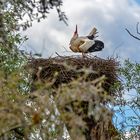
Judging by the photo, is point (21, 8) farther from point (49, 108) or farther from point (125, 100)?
point (125, 100)

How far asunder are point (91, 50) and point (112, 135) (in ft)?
8.03

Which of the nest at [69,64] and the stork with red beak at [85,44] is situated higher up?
the stork with red beak at [85,44]

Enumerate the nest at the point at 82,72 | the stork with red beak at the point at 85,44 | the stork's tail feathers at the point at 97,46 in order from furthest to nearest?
the stork's tail feathers at the point at 97,46 < the stork with red beak at the point at 85,44 < the nest at the point at 82,72

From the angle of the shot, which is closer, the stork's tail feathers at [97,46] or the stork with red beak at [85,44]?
the stork with red beak at [85,44]

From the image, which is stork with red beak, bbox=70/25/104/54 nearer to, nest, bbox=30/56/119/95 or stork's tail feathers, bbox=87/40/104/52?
stork's tail feathers, bbox=87/40/104/52

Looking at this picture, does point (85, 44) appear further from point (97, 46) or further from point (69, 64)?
point (69, 64)

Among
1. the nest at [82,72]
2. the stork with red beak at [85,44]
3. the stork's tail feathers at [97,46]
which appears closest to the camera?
the nest at [82,72]

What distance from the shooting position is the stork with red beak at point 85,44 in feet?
50.6

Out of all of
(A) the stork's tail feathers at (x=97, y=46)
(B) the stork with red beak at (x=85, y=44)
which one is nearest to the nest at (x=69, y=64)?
(B) the stork with red beak at (x=85, y=44)

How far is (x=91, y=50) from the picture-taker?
15.5 m

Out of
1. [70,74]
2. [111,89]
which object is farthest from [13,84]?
[111,89]

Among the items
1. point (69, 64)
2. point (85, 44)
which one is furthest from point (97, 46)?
point (69, 64)

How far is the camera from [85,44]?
51.5 feet

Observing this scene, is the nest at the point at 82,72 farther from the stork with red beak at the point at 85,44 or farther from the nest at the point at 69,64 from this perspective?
the stork with red beak at the point at 85,44
